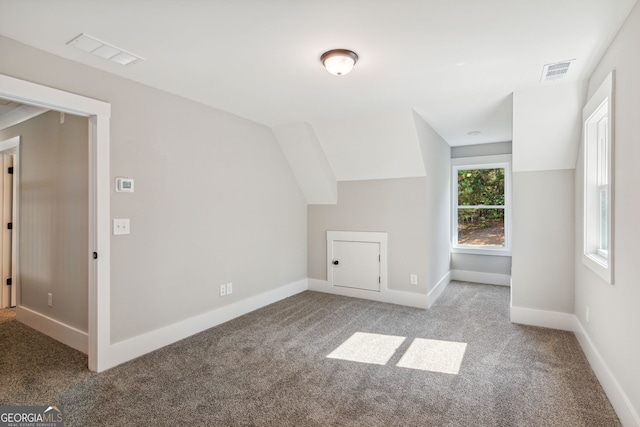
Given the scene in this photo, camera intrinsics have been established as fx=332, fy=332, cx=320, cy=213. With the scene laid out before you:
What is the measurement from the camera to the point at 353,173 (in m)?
4.55

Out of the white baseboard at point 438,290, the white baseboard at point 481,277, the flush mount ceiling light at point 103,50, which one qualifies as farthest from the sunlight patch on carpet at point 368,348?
the white baseboard at point 481,277

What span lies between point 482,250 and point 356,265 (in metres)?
2.30

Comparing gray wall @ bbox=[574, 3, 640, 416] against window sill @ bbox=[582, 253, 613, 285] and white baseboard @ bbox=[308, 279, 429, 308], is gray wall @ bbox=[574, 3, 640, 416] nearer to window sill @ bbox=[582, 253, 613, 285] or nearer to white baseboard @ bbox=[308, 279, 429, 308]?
window sill @ bbox=[582, 253, 613, 285]

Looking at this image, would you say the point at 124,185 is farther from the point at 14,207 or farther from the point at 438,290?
the point at 438,290

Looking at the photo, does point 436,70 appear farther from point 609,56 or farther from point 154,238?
point 154,238

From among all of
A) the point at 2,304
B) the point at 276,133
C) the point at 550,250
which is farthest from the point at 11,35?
the point at 550,250

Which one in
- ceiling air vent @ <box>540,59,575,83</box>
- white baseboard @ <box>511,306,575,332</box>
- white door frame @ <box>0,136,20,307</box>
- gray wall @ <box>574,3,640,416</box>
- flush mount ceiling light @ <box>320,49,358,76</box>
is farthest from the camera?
white door frame @ <box>0,136,20,307</box>

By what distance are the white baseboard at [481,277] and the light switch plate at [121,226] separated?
16.0 ft

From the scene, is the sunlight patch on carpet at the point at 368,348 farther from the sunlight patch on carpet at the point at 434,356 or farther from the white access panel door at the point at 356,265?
the white access panel door at the point at 356,265

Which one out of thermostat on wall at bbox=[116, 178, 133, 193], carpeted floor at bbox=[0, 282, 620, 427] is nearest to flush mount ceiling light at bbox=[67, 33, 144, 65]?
thermostat on wall at bbox=[116, 178, 133, 193]

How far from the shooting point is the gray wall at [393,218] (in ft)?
13.6

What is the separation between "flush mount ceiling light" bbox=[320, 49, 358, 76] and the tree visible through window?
401cm

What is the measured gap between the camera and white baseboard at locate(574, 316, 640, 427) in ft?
5.89

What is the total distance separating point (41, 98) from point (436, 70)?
9.32ft
